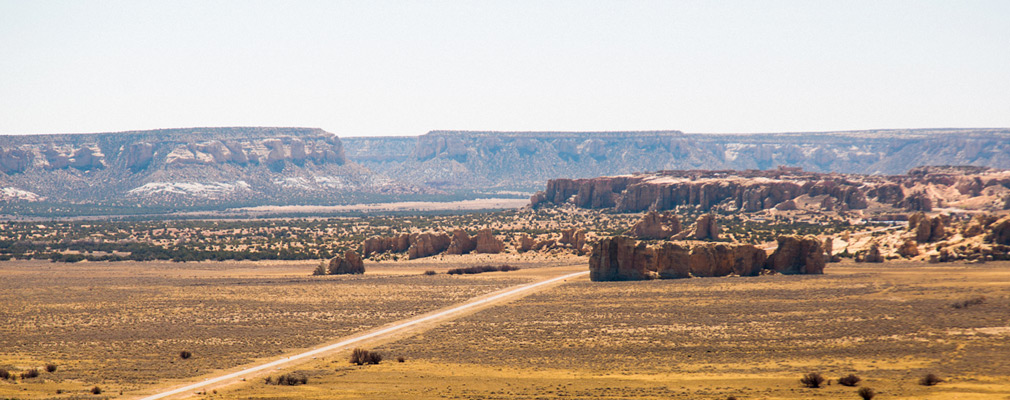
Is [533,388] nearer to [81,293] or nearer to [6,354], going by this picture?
[6,354]

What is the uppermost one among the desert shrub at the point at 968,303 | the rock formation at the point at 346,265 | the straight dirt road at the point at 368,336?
the desert shrub at the point at 968,303

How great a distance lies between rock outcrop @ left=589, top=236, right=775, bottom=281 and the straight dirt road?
3.16m

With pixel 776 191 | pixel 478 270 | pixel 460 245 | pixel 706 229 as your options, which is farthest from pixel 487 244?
pixel 776 191

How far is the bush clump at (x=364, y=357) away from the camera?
31.1 m

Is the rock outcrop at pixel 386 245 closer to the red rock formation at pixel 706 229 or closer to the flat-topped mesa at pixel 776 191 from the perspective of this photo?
the red rock formation at pixel 706 229

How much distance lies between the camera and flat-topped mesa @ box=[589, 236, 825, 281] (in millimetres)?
52219

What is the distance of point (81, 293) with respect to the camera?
162 feet

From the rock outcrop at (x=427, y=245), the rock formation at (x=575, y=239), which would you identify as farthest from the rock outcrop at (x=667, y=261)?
the rock outcrop at (x=427, y=245)

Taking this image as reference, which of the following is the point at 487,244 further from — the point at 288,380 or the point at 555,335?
the point at 288,380

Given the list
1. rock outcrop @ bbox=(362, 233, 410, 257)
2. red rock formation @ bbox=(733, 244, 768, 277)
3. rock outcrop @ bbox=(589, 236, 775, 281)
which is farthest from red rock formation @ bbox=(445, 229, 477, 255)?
red rock formation @ bbox=(733, 244, 768, 277)

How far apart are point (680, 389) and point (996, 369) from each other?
412 inches

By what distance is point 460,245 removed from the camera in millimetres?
74188

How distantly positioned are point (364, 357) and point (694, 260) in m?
27.8

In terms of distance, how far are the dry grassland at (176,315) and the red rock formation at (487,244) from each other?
8595mm
